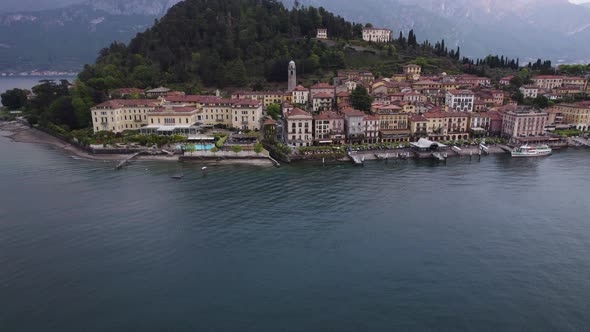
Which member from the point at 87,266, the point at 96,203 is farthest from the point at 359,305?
the point at 96,203

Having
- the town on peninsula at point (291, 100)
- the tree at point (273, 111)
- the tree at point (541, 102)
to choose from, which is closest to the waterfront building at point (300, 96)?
the town on peninsula at point (291, 100)

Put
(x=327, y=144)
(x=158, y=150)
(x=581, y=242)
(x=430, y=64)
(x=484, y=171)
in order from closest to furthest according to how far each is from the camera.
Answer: (x=581, y=242) → (x=484, y=171) → (x=158, y=150) → (x=327, y=144) → (x=430, y=64)

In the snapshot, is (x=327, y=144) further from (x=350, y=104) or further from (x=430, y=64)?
(x=430, y=64)

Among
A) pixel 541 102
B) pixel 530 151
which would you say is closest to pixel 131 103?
pixel 530 151

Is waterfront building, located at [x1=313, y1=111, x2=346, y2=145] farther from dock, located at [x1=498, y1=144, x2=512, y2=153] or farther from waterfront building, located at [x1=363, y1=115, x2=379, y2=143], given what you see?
dock, located at [x1=498, y1=144, x2=512, y2=153]

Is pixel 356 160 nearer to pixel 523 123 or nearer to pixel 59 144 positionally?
pixel 523 123

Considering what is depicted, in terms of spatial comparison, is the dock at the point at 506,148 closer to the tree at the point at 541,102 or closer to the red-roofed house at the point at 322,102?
the tree at the point at 541,102

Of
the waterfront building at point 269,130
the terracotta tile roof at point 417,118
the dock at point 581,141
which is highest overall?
the terracotta tile roof at point 417,118
